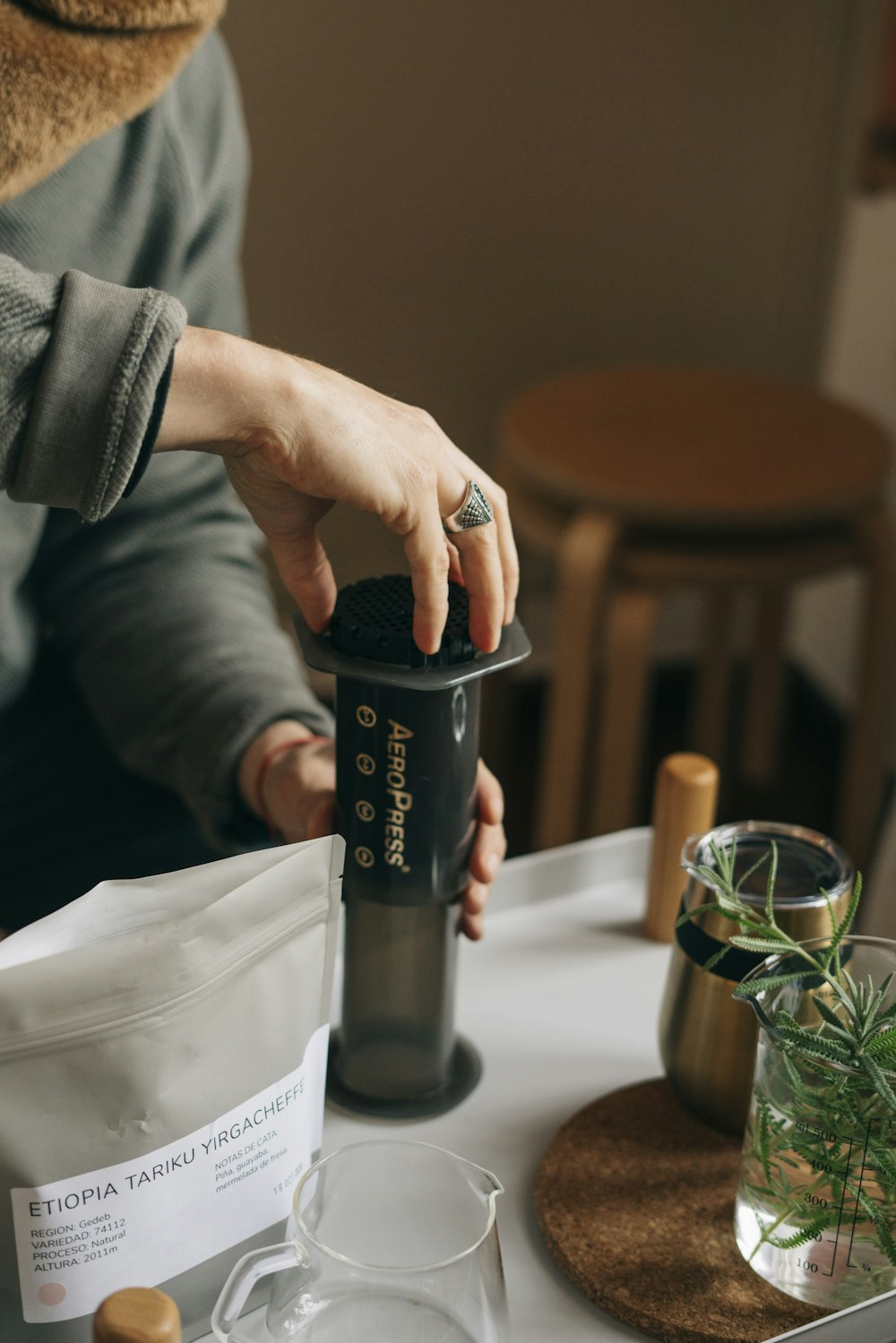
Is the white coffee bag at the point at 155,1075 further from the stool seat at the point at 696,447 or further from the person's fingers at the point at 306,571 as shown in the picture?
the stool seat at the point at 696,447

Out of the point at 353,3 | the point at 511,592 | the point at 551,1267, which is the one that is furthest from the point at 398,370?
the point at 551,1267

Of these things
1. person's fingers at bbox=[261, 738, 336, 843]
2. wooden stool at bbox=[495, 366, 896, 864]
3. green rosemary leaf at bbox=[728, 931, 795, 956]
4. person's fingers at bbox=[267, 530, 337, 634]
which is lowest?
wooden stool at bbox=[495, 366, 896, 864]

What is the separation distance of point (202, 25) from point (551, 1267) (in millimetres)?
586

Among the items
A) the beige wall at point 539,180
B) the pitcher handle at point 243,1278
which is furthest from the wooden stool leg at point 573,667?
the pitcher handle at point 243,1278

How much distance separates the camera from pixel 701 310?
2180mm

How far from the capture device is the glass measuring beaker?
0.44m

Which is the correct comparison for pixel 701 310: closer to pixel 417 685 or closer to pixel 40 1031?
pixel 417 685

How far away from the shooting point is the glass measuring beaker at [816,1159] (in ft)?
1.46

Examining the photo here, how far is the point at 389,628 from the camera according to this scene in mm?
504

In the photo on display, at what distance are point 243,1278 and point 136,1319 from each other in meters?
0.05

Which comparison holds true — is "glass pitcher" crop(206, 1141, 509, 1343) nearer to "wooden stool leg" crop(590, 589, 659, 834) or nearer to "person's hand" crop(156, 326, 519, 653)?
"person's hand" crop(156, 326, 519, 653)

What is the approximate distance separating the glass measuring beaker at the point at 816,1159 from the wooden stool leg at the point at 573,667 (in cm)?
102

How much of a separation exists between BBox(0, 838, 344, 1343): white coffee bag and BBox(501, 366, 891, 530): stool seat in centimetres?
111

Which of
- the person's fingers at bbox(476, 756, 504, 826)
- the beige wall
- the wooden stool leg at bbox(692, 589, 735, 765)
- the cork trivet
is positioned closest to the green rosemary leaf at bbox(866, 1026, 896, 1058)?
the cork trivet
